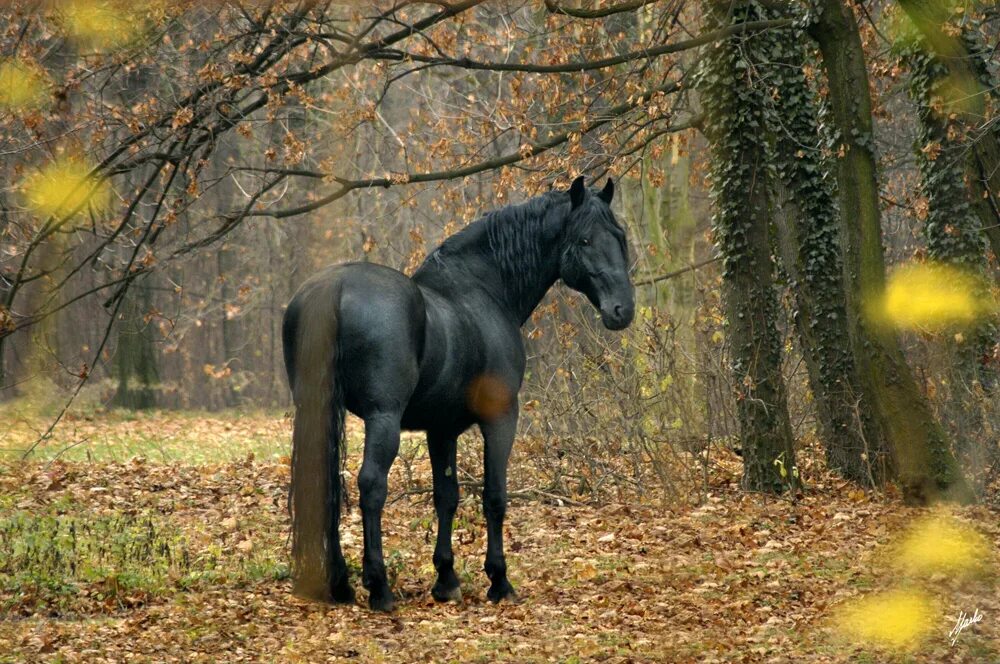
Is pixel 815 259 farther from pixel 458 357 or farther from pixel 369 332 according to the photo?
pixel 369 332

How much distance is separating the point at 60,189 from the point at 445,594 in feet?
15.3

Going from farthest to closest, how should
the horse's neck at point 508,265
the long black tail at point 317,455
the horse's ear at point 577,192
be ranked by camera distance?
the horse's neck at point 508,265 → the horse's ear at point 577,192 → the long black tail at point 317,455

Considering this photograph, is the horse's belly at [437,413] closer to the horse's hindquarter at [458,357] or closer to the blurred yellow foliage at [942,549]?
the horse's hindquarter at [458,357]

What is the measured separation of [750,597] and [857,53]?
459 cm

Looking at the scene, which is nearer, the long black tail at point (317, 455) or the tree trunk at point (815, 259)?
the long black tail at point (317, 455)

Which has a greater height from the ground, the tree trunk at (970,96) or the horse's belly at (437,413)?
the tree trunk at (970,96)

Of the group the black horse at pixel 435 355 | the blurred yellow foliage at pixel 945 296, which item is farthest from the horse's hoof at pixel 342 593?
the blurred yellow foliage at pixel 945 296

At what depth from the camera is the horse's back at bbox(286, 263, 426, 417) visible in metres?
6.95

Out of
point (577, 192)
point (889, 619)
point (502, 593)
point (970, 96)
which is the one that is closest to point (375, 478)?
point (502, 593)

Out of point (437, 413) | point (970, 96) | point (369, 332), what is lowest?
point (437, 413)

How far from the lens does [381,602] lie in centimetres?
711

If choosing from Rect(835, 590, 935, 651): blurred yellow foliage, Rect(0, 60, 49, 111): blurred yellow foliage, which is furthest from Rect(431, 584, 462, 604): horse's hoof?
Rect(0, 60, 49, 111): blurred yellow foliage

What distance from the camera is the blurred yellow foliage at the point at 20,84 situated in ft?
30.0

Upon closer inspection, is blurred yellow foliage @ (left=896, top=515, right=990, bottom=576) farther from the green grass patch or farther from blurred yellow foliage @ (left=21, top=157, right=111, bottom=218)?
blurred yellow foliage @ (left=21, top=157, right=111, bottom=218)
